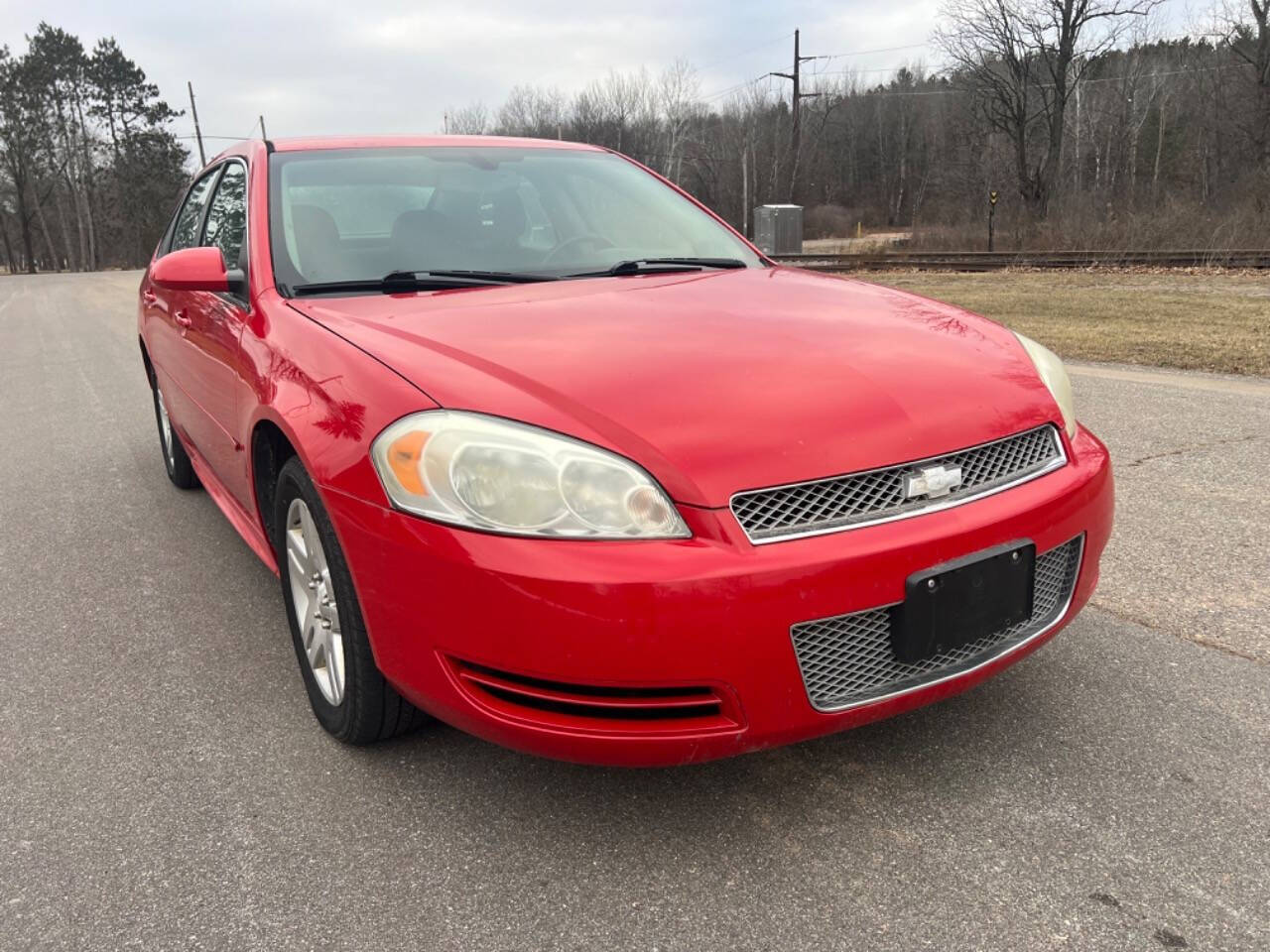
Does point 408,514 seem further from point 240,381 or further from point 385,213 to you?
point 385,213

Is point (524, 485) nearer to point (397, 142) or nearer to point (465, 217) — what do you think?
point (465, 217)

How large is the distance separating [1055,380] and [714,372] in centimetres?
96

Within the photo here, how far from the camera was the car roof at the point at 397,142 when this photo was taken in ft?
10.4

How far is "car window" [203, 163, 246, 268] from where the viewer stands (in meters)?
3.01

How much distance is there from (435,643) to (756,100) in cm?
6362

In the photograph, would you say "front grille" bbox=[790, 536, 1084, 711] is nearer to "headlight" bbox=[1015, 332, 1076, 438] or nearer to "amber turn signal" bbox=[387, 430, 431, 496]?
"headlight" bbox=[1015, 332, 1076, 438]

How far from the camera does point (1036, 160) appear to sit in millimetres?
31891

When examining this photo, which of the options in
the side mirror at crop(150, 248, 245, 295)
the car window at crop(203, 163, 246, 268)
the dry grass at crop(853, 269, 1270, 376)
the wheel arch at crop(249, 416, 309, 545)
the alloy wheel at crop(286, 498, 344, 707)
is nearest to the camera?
the alloy wheel at crop(286, 498, 344, 707)

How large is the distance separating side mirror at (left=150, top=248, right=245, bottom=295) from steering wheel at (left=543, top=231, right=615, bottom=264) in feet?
3.07

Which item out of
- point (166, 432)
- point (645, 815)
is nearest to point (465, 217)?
point (645, 815)

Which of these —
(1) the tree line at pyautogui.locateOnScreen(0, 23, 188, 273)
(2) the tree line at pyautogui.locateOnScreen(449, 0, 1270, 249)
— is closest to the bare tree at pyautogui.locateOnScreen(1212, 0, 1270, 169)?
(2) the tree line at pyautogui.locateOnScreen(449, 0, 1270, 249)

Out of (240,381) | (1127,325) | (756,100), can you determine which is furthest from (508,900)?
(756,100)

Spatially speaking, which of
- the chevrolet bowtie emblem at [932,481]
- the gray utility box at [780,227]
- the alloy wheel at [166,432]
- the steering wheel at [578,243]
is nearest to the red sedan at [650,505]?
the chevrolet bowtie emblem at [932,481]

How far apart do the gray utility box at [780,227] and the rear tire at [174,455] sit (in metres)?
22.8
